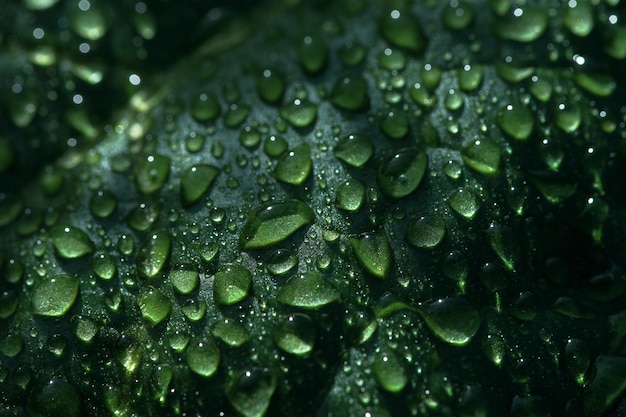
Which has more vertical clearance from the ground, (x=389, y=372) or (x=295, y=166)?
(x=295, y=166)

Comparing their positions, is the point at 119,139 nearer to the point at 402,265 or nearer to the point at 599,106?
the point at 402,265

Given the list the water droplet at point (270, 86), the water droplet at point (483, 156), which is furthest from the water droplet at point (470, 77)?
the water droplet at point (270, 86)

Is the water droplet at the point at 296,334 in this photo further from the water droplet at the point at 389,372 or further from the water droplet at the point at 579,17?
the water droplet at the point at 579,17

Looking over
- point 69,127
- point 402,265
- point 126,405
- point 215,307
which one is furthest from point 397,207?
point 69,127

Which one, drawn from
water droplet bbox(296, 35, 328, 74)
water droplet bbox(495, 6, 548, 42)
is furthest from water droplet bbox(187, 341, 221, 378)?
water droplet bbox(495, 6, 548, 42)

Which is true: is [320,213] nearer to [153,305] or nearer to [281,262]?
[281,262]

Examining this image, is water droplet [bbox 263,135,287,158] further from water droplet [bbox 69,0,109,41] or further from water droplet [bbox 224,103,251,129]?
water droplet [bbox 69,0,109,41]

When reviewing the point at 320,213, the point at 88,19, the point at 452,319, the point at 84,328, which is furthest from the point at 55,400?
the point at 88,19
